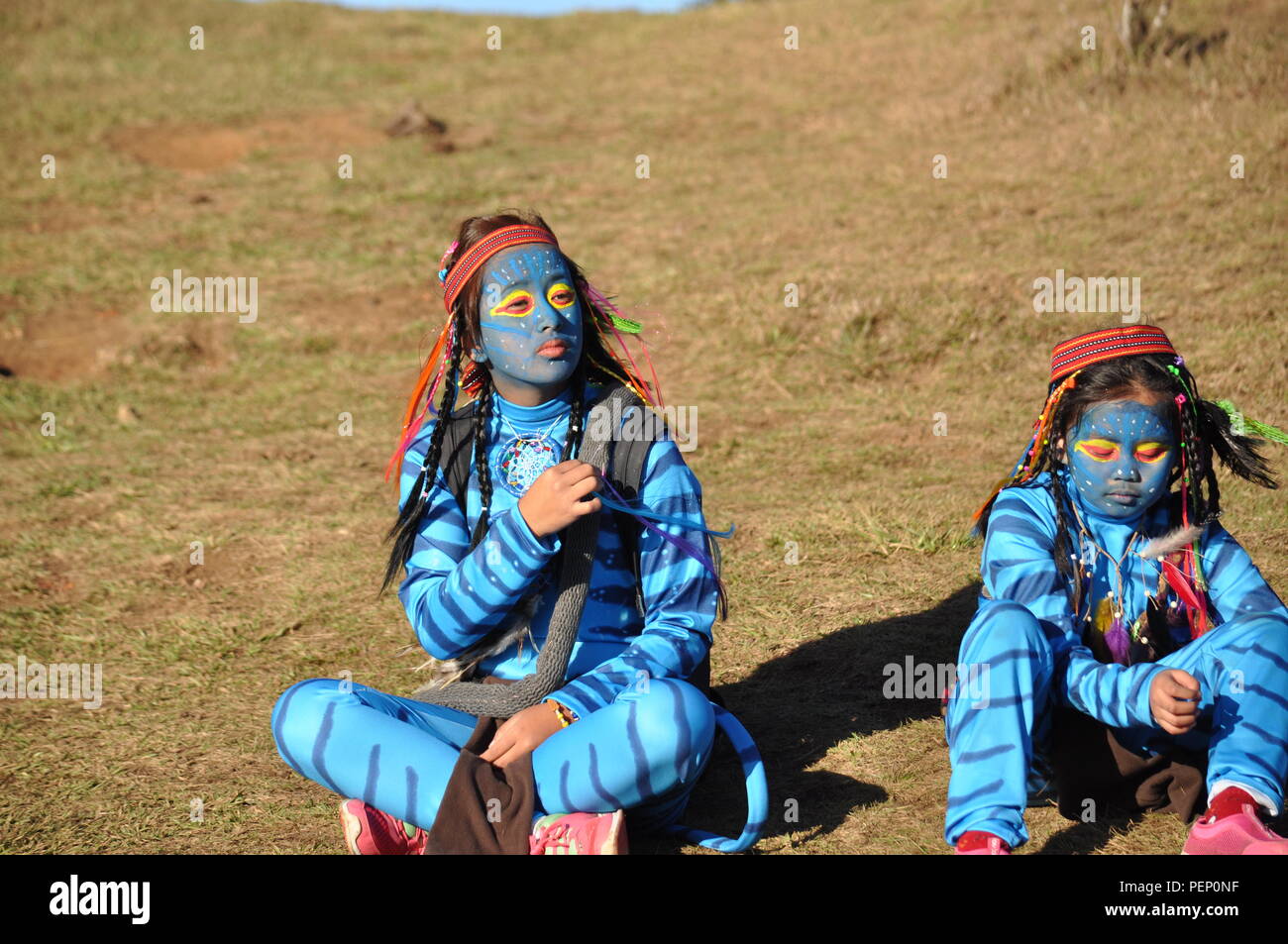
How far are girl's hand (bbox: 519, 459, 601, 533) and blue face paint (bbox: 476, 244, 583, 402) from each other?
0.45 m

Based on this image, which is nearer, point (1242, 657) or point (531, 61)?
point (1242, 657)

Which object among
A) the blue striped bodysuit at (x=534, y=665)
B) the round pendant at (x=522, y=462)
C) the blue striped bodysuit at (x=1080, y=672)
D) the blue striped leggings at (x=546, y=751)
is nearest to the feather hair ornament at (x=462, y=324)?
the blue striped bodysuit at (x=534, y=665)

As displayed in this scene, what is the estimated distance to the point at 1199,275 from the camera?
8.17 m

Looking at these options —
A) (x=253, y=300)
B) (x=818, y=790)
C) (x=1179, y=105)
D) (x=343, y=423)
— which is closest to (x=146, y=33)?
(x=253, y=300)

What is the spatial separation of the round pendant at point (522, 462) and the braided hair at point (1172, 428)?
1262mm

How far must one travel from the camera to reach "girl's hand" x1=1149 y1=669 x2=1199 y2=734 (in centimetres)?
305

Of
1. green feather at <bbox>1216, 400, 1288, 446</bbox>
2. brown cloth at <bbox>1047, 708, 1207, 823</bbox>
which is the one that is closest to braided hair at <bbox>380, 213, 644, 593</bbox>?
brown cloth at <bbox>1047, 708, 1207, 823</bbox>

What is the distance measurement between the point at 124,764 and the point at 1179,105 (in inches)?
368

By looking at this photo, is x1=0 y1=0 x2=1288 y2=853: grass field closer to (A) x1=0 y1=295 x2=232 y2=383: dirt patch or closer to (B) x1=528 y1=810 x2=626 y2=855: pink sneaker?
(A) x1=0 y1=295 x2=232 y2=383: dirt patch

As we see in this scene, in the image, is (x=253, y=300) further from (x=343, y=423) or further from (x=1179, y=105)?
(x=1179, y=105)

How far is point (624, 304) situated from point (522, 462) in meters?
5.57

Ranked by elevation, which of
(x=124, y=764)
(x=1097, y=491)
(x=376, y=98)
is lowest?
(x=124, y=764)

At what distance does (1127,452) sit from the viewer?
11.5 ft

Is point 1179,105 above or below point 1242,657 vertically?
above
